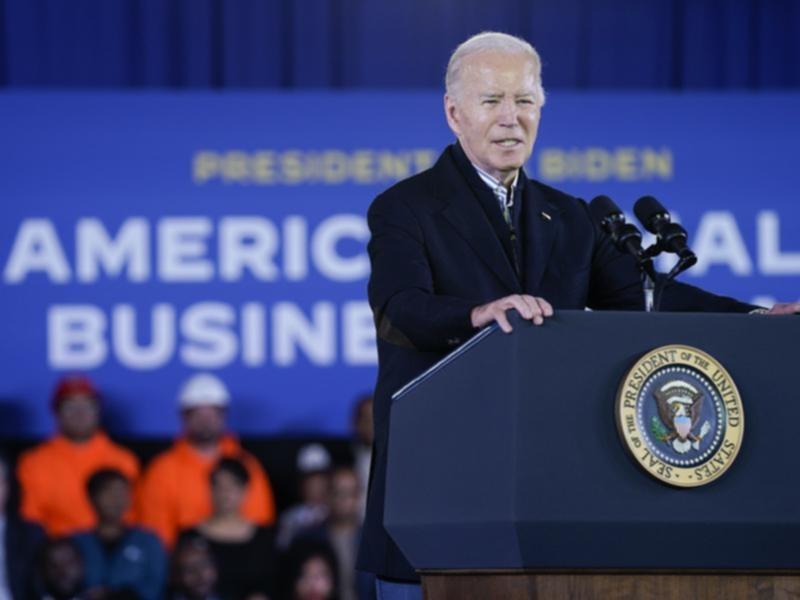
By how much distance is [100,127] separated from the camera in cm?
613

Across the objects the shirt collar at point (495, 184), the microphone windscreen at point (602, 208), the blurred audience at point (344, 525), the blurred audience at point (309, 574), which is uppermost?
the shirt collar at point (495, 184)

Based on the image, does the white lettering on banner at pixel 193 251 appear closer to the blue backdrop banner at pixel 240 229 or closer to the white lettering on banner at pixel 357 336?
the blue backdrop banner at pixel 240 229

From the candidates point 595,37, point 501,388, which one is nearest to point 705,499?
point 501,388

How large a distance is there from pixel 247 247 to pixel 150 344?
51 cm

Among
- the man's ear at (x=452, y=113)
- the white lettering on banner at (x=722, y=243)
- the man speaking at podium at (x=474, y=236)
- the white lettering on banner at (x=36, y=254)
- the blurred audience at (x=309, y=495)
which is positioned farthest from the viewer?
the white lettering on banner at (x=722, y=243)

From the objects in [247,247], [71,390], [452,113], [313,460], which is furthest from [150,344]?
[452,113]

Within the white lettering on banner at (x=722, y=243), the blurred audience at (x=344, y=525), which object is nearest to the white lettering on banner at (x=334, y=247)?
the blurred audience at (x=344, y=525)

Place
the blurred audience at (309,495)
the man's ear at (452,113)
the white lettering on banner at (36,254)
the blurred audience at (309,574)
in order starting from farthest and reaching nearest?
the white lettering on banner at (36,254)
the blurred audience at (309,495)
the blurred audience at (309,574)
the man's ear at (452,113)

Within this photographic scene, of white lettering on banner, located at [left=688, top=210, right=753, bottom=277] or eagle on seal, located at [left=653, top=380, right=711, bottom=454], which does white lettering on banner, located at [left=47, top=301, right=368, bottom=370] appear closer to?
white lettering on banner, located at [left=688, top=210, right=753, bottom=277]

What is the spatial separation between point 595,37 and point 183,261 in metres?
2.02

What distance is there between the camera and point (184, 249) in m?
6.00

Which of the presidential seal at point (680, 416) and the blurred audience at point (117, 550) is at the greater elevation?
the presidential seal at point (680, 416)

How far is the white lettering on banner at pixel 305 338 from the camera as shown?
237 inches

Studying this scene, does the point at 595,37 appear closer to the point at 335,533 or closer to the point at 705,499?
the point at 335,533
